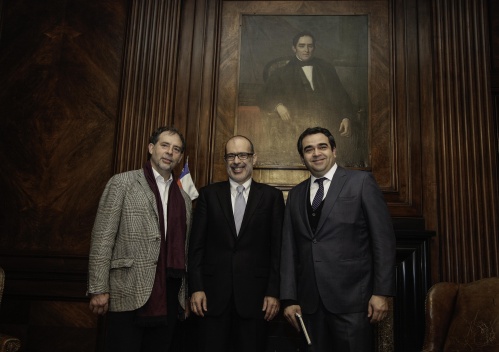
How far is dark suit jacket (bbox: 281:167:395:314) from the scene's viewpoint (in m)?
2.24

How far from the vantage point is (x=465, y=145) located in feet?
11.6

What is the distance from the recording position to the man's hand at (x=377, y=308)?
219 centimetres

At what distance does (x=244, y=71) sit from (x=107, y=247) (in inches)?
83.5

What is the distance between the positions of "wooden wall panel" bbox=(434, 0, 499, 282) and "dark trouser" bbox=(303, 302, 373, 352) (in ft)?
4.99

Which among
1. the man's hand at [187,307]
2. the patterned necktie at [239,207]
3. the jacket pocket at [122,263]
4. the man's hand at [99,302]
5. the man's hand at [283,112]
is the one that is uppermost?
the man's hand at [283,112]

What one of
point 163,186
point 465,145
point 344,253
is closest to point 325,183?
point 344,253

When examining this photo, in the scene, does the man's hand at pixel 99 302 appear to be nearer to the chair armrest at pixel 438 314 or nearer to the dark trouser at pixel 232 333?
the dark trouser at pixel 232 333

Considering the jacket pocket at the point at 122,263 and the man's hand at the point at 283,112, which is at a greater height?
the man's hand at the point at 283,112

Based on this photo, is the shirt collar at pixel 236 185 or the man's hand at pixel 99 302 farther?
the shirt collar at pixel 236 185

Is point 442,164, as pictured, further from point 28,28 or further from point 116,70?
point 28,28

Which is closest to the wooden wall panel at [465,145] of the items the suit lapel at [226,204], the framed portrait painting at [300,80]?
the framed portrait painting at [300,80]

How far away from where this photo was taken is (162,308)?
2.34 m

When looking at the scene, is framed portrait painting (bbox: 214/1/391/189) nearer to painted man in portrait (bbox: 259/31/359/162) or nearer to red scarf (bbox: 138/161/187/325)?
painted man in portrait (bbox: 259/31/359/162)

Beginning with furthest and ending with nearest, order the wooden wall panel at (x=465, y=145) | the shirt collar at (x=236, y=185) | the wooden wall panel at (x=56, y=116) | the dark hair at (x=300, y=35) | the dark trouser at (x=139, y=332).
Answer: the dark hair at (x=300, y=35) → the wooden wall panel at (x=56, y=116) → the wooden wall panel at (x=465, y=145) → the shirt collar at (x=236, y=185) → the dark trouser at (x=139, y=332)
